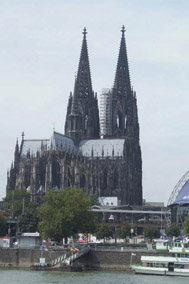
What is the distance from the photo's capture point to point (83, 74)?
186 metres

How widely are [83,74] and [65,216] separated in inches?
3583

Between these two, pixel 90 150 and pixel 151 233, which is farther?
pixel 90 150

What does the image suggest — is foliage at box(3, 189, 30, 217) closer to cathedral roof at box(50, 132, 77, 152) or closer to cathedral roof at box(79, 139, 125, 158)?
cathedral roof at box(50, 132, 77, 152)

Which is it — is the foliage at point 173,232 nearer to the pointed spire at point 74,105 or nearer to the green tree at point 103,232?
the green tree at point 103,232

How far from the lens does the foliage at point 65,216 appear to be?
97688 mm

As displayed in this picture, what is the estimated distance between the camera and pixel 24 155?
6993 inches

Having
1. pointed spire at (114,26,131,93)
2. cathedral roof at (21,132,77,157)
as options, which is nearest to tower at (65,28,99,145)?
cathedral roof at (21,132,77,157)

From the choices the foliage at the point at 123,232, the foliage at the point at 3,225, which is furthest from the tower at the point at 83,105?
the foliage at the point at 123,232

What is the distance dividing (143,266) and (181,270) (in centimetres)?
380

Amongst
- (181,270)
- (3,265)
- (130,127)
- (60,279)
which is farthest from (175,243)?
(130,127)

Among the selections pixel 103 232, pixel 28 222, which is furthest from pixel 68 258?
pixel 28 222

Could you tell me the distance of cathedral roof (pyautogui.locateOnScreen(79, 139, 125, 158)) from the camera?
17612cm

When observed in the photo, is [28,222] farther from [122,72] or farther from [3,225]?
[122,72]

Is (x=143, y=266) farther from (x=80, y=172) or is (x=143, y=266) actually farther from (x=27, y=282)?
(x=80, y=172)
